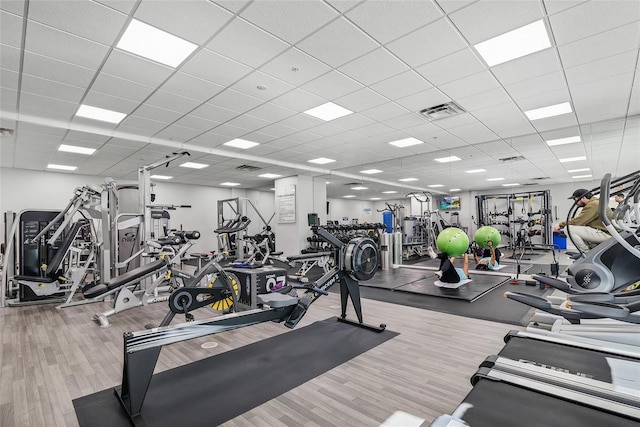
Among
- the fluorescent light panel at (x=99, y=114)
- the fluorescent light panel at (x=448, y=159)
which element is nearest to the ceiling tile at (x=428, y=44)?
the fluorescent light panel at (x=99, y=114)

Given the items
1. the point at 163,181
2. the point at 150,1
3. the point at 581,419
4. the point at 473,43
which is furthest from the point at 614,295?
the point at 163,181

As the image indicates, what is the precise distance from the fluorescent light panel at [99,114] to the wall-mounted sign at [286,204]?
5.74 meters

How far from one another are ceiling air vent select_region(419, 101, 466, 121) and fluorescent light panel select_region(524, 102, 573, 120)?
1.20 metres

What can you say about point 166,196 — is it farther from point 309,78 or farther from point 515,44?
point 515,44

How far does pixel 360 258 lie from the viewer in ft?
10.9

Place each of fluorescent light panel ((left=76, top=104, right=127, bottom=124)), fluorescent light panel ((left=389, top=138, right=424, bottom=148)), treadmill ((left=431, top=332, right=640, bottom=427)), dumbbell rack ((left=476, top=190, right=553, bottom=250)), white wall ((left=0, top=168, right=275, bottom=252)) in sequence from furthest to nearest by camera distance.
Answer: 1. dumbbell rack ((left=476, top=190, right=553, bottom=250))
2. white wall ((left=0, top=168, right=275, bottom=252))
3. fluorescent light panel ((left=389, top=138, right=424, bottom=148))
4. fluorescent light panel ((left=76, top=104, right=127, bottom=124))
5. treadmill ((left=431, top=332, right=640, bottom=427))

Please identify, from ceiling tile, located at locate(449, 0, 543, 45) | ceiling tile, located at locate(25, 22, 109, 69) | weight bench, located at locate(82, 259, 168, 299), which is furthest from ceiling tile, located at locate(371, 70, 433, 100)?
weight bench, located at locate(82, 259, 168, 299)

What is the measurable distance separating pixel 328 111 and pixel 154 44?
2.59 metres

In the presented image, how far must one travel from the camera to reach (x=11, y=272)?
17.1 ft

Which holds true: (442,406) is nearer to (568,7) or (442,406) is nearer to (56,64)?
(568,7)

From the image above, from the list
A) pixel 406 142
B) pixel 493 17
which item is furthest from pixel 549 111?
pixel 493 17

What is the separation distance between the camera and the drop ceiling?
8.85 feet

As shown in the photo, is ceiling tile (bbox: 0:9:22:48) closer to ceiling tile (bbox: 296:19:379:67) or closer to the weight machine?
ceiling tile (bbox: 296:19:379:67)

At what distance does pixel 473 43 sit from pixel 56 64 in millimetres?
4380
